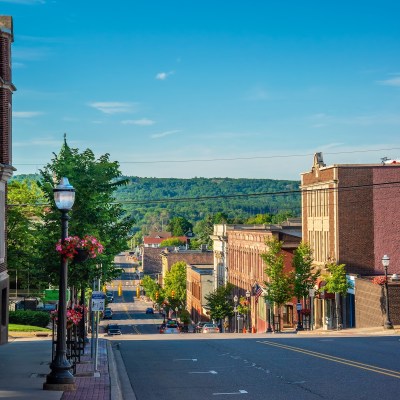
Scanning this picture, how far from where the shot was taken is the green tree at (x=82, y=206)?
35.7 meters

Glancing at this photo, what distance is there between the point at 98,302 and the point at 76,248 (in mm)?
4131

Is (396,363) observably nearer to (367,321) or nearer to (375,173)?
(367,321)

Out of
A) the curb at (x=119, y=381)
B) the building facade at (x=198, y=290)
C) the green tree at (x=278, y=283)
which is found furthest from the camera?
the building facade at (x=198, y=290)

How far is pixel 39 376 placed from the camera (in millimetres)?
21562

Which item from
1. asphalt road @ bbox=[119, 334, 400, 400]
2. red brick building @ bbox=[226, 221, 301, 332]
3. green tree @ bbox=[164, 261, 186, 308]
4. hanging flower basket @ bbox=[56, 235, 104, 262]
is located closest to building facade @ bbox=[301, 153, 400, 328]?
red brick building @ bbox=[226, 221, 301, 332]

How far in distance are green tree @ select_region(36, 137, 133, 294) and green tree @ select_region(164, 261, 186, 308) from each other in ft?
304

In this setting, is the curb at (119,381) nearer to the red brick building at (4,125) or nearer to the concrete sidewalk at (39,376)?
the concrete sidewalk at (39,376)

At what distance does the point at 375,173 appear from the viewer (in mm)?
62031

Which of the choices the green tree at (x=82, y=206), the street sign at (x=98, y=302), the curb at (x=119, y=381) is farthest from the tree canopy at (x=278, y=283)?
the street sign at (x=98, y=302)

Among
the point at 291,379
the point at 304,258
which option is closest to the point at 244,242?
the point at 304,258

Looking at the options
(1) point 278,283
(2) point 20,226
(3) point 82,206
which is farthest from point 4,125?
(1) point 278,283

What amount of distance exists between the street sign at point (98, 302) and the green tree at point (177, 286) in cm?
10705

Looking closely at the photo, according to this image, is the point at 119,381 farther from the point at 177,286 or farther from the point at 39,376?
the point at 177,286

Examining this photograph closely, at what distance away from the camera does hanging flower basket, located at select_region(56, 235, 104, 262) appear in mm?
19344
